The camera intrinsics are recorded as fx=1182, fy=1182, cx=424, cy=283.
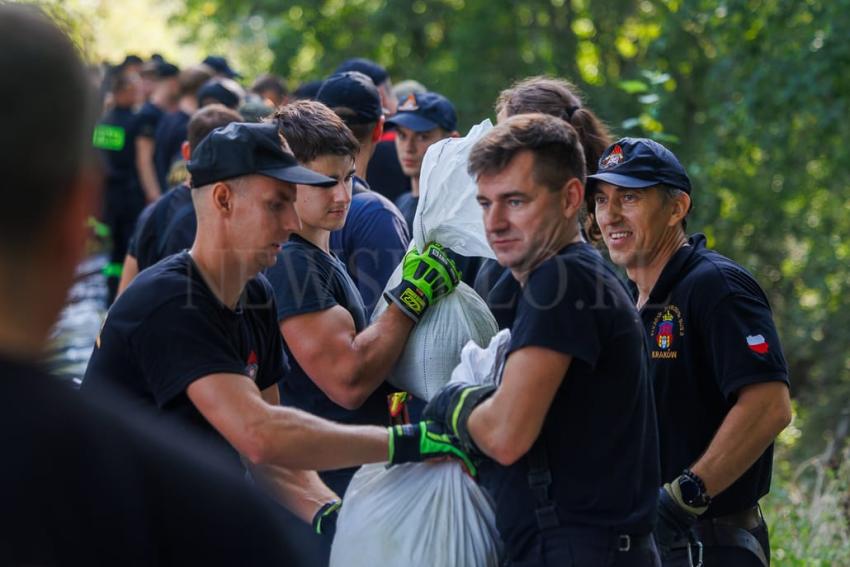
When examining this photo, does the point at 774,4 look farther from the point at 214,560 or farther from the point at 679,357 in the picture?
the point at 214,560

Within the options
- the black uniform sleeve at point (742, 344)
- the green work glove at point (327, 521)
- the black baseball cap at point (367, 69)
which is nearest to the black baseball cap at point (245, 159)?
the green work glove at point (327, 521)

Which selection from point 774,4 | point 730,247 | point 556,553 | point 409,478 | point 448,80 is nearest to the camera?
point 556,553

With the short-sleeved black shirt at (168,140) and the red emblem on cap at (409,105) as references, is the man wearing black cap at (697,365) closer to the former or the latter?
the red emblem on cap at (409,105)

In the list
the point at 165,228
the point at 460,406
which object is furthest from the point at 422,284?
the point at 165,228

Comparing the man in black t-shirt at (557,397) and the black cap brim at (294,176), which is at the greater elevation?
the black cap brim at (294,176)

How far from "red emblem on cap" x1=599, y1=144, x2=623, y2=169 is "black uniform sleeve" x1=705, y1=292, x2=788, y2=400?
2.08 ft

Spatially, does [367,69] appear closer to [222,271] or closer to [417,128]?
[417,128]

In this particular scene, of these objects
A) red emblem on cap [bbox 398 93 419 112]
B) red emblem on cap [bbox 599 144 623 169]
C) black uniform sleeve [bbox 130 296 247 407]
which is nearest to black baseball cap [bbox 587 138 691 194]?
red emblem on cap [bbox 599 144 623 169]

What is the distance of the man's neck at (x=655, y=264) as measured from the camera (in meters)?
4.31

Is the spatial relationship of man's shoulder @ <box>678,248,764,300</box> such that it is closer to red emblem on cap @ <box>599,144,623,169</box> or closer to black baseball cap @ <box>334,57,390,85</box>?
red emblem on cap @ <box>599,144,623,169</box>

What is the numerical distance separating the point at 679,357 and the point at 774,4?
662cm

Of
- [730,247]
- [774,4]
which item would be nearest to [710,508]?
[774,4]

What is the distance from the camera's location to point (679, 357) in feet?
13.5

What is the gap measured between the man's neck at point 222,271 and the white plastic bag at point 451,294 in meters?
0.71
